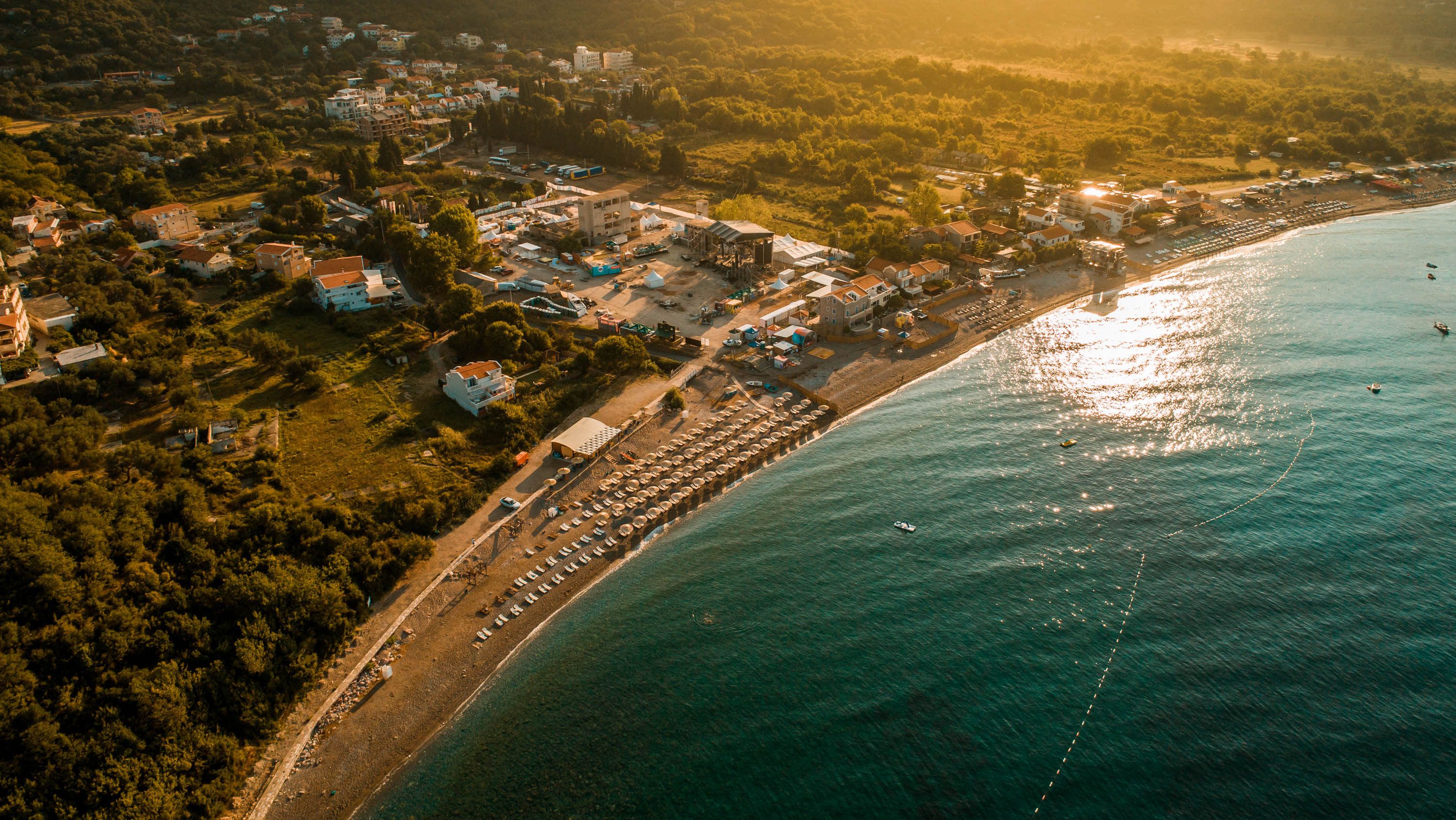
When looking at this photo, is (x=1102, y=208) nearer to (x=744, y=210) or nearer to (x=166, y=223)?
(x=744, y=210)

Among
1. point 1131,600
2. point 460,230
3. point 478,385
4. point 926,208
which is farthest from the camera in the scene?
point 926,208

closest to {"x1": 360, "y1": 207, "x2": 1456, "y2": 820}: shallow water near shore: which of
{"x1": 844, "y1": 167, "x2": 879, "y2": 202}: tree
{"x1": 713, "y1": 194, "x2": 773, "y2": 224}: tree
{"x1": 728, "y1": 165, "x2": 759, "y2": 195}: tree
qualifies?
{"x1": 713, "y1": 194, "x2": 773, "y2": 224}: tree

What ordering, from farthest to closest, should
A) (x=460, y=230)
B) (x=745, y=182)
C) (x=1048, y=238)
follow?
(x=745, y=182) → (x=1048, y=238) → (x=460, y=230)

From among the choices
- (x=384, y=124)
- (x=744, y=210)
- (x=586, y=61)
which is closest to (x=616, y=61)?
(x=586, y=61)

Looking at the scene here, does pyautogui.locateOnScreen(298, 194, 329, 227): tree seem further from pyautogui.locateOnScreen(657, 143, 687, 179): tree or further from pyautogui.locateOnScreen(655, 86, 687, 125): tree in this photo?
pyautogui.locateOnScreen(655, 86, 687, 125): tree

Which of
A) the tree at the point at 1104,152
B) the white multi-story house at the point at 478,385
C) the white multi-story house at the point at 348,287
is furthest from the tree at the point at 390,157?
the tree at the point at 1104,152

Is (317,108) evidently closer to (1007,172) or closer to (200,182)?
(200,182)
